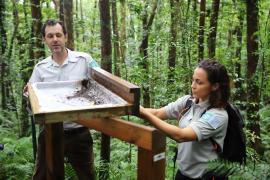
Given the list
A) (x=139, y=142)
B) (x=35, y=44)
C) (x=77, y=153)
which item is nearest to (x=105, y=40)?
(x=77, y=153)

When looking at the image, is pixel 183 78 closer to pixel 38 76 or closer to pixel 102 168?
pixel 102 168

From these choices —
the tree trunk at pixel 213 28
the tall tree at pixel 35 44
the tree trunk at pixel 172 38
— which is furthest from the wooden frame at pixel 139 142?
the tree trunk at pixel 213 28

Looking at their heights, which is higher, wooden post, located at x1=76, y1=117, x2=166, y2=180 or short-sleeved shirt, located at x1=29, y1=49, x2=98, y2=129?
short-sleeved shirt, located at x1=29, y1=49, x2=98, y2=129

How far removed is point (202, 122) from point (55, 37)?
2.10m

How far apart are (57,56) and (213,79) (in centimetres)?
203

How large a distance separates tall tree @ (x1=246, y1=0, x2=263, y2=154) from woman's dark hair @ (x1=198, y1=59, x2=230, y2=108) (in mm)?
4234

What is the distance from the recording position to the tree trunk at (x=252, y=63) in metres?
7.10

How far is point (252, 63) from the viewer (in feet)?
24.0

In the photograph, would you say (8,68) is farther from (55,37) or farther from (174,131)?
(174,131)

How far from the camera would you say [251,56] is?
23.7ft

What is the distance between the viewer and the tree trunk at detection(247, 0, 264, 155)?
710 cm

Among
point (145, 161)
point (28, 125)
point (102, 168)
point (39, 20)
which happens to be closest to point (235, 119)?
point (145, 161)

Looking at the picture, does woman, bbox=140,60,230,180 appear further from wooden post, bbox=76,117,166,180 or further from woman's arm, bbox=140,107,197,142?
wooden post, bbox=76,117,166,180

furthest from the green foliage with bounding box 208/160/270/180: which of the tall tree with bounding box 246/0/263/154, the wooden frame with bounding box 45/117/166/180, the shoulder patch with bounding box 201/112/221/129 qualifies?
the tall tree with bounding box 246/0/263/154
